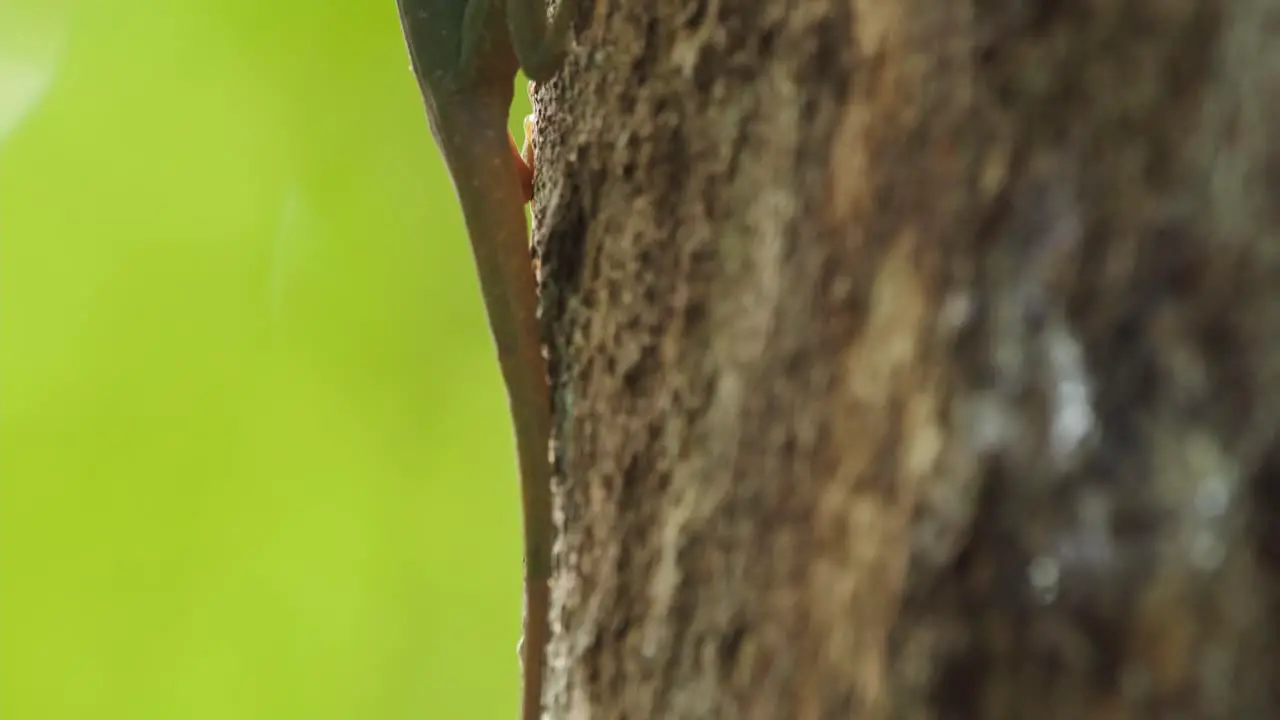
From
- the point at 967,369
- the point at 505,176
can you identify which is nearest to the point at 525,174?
the point at 505,176

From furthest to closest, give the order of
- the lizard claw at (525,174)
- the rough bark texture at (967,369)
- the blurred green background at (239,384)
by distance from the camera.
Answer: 1. the blurred green background at (239,384)
2. the lizard claw at (525,174)
3. the rough bark texture at (967,369)

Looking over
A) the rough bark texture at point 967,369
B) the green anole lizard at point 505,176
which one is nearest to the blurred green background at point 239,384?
the green anole lizard at point 505,176

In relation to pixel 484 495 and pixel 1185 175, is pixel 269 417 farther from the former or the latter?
pixel 1185 175

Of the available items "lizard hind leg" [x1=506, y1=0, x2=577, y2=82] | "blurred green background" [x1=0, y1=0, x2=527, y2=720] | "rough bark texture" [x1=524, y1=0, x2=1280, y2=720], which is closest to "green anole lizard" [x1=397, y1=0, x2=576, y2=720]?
"lizard hind leg" [x1=506, y1=0, x2=577, y2=82]

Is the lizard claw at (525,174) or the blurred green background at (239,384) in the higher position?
the lizard claw at (525,174)

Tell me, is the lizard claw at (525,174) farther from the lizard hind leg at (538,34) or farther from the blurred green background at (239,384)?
the blurred green background at (239,384)

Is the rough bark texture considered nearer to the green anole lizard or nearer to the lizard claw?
the green anole lizard

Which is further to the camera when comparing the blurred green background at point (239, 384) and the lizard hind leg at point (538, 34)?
the blurred green background at point (239, 384)
